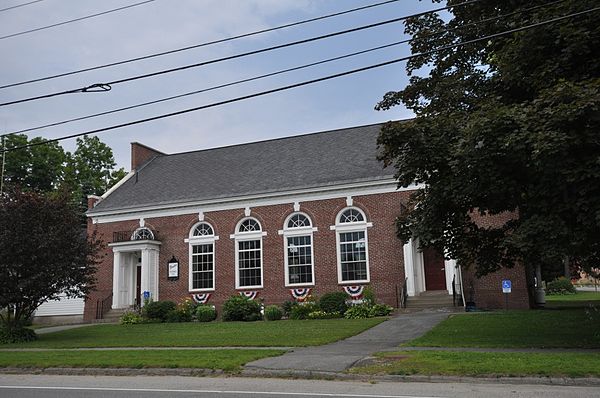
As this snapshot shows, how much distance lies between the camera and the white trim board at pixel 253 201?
25484 millimetres

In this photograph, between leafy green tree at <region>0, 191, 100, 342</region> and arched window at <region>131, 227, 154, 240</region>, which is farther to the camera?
arched window at <region>131, 227, 154, 240</region>

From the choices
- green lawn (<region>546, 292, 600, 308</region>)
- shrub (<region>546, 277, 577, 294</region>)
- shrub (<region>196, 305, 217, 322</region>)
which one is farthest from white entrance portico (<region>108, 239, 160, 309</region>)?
shrub (<region>546, 277, 577, 294</region>)

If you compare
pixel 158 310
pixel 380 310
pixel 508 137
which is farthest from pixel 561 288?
pixel 508 137

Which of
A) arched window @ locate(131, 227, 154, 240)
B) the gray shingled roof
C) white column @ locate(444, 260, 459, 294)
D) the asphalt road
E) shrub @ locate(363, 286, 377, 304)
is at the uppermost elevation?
the gray shingled roof

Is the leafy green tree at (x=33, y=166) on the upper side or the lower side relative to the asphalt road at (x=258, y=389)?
upper

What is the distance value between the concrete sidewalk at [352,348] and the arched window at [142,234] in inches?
546

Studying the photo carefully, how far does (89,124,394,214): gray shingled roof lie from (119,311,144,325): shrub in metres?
5.68

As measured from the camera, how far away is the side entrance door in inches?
1005

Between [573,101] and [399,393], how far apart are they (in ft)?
21.7

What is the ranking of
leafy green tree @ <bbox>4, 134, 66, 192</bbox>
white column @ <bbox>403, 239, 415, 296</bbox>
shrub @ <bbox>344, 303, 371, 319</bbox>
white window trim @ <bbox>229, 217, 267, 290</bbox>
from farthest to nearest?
leafy green tree @ <bbox>4, 134, 66, 192</bbox>, white window trim @ <bbox>229, 217, 267, 290</bbox>, white column @ <bbox>403, 239, 415, 296</bbox>, shrub @ <bbox>344, 303, 371, 319</bbox>

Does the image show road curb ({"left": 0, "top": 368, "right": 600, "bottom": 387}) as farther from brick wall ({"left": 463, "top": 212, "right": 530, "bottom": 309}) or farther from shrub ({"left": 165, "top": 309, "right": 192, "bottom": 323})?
brick wall ({"left": 463, "top": 212, "right": 530, "bottom": 309})

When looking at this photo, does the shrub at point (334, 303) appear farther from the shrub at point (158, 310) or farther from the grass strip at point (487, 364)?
the grass strip at point (487, 364)

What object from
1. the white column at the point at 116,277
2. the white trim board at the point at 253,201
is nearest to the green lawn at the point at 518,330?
the white trim board at the point at 253,201

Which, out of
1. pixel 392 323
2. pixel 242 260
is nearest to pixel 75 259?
pixel 242 260
